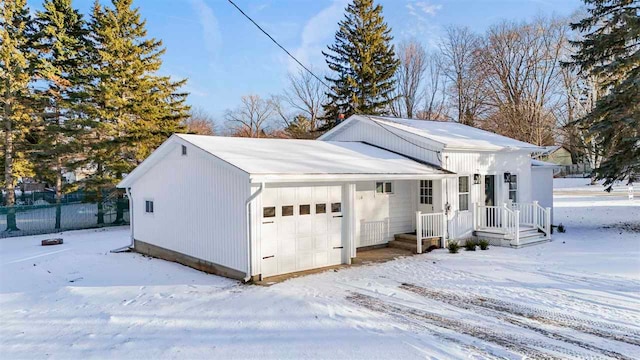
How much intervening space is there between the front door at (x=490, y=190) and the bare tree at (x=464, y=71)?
23478mm

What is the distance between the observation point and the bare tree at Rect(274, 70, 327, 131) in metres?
38.6

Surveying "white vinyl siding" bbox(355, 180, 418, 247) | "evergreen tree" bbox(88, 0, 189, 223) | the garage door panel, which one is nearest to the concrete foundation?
the garage door panel

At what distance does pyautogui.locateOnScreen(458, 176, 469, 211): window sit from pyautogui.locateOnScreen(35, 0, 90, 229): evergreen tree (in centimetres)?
1719

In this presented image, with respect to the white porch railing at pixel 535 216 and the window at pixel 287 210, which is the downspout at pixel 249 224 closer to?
the window at pixel 287 210

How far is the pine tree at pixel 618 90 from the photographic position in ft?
41.2

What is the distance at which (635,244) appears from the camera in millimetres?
11328

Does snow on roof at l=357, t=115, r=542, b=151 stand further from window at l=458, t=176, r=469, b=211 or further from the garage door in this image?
the garage door

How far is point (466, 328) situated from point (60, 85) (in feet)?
73.8

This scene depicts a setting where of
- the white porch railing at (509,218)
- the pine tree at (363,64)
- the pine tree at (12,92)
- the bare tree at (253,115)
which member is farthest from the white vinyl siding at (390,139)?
the bare tree at (253,115)

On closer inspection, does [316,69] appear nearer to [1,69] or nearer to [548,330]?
[1,69]

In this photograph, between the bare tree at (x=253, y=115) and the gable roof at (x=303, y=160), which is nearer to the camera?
the gable roof at (x=303, y=160)

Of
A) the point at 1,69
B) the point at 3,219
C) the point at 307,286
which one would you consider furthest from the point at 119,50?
the point at 307,286

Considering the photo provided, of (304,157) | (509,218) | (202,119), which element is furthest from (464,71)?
(202,119)

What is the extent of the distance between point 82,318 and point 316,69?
3407 centimetres
